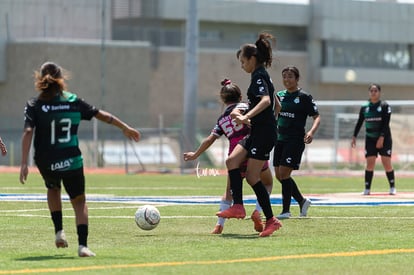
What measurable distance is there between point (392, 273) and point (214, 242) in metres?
3.08

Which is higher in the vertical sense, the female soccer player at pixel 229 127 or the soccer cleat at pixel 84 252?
the female soccer player at pixel 229 127

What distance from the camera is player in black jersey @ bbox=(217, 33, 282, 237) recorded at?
13.8 m

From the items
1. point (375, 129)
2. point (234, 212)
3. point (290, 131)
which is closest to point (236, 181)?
point (234, 212)

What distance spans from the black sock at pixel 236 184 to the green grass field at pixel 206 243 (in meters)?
0.44

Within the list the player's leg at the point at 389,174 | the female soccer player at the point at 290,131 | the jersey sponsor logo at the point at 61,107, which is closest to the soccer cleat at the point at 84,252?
the jersey sponsor logo at the point at 61,107

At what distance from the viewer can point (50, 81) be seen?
11.6 metres

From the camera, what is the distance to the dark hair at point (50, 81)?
38.0ft

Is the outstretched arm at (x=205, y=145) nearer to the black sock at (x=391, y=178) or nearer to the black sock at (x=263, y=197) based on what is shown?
the black sock at (x=263, y=197)

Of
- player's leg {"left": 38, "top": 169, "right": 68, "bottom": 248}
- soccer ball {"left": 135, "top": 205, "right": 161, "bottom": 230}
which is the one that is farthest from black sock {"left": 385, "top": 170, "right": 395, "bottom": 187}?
player's leg {"left": 38, "top": 169, "right": 68, "bottom": 248}

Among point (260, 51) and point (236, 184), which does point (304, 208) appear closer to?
point (236, 184)

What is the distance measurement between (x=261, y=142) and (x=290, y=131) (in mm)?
2929

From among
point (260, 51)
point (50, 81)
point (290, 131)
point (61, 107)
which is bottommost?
point (290, 131)

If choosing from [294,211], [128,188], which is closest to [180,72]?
[128,188]

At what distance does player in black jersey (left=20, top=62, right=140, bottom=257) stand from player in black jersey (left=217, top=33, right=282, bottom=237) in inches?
95.7
